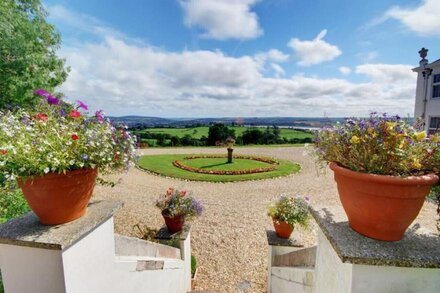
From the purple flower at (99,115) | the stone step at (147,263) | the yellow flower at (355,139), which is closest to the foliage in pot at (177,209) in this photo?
the stone step at (147,263)

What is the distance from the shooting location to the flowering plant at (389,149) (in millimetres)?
1185

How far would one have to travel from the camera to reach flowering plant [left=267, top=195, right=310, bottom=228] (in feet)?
12.7

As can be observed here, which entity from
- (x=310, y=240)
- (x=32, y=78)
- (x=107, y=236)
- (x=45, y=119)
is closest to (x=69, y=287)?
(x=107, y=236)

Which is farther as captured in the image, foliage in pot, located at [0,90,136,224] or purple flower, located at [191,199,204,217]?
purple flower, located at [191,199,204,217]

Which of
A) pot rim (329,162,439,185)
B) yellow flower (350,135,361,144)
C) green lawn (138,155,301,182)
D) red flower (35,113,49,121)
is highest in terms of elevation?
red flower (35,113,49,121)

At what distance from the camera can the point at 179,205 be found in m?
3.91

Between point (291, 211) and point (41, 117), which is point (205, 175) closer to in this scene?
point (291, 211)

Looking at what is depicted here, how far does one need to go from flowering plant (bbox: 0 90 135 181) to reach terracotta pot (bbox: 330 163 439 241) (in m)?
1.38

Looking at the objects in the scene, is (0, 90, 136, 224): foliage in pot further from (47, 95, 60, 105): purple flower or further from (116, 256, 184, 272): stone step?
(116, 256, 184, 272): stone step

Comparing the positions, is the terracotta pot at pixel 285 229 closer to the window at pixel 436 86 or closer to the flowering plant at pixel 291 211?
the flowering plant at pixel 291 211

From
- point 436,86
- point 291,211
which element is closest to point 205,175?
point 291,211

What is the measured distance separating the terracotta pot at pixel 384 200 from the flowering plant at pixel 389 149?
0.08 metres

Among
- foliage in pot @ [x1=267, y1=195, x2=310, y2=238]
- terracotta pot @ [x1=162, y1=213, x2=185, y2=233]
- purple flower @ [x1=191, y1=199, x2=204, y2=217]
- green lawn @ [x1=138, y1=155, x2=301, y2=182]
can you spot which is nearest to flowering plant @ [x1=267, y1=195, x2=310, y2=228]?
foliage in pot @ [x1=267, y1=195, x2=310, y2=238]

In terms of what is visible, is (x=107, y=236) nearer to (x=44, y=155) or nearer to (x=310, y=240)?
(x=44, y=155)
